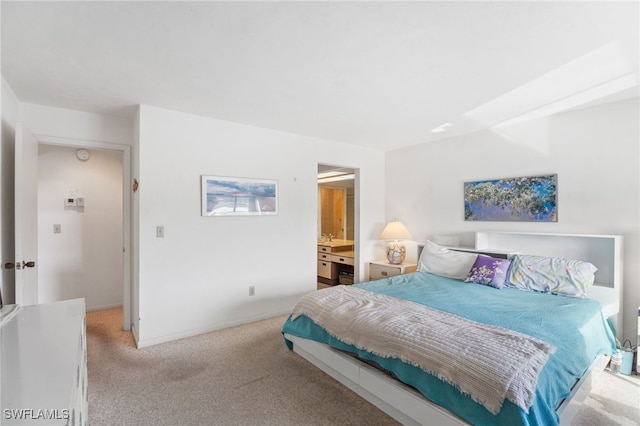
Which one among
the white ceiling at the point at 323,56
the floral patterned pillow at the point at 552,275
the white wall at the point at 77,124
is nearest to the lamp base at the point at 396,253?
the floral patterned pillow at the point at 552,275

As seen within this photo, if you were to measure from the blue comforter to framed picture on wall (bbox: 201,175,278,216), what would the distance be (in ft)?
4.89

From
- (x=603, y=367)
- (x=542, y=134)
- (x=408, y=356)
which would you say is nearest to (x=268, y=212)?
(x=408, y=356)

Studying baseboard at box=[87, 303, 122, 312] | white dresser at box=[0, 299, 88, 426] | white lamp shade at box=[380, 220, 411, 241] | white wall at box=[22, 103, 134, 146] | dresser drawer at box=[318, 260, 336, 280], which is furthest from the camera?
dresser drawer at box=[318, 260, 336, 280]

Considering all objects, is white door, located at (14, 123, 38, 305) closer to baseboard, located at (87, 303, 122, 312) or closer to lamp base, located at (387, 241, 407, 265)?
baseboard, located at (87, 303, 122, 312)

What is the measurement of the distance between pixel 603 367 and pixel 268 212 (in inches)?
137

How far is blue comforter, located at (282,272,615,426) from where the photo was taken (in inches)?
58.4

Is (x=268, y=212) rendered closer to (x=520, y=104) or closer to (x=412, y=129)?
(x=412, y=129)

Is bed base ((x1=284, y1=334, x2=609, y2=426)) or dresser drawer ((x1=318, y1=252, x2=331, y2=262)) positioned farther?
dresser drawer ((x1=318, y1=252, x2=331, y2=262))

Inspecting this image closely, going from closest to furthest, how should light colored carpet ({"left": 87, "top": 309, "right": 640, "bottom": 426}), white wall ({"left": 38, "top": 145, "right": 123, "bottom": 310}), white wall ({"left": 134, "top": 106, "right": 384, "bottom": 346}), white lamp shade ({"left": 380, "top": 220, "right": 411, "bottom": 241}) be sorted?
light colored carpet ({"left": 87, "top": 309, "right": 640, "bottom": 426}) → white wall ({"left": 134, "top": 106, "right": 384, "bottom": 346}) → white wall ({"left": 38, "top": 145, "right": 123, "bottom": 310}) → white lamp shade ({"left": 380, "top": 220, "right": 411, "bottom": 241})

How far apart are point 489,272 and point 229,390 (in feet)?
8.68

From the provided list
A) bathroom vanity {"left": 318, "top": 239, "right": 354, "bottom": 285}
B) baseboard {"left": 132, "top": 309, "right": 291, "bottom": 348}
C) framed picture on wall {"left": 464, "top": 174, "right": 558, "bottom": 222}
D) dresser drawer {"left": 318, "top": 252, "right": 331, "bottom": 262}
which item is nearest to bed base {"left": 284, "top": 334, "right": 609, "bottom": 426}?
baseboard {"left": 132, "top": 309, "right": 291, "bottom": 348}

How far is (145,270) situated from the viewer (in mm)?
3010

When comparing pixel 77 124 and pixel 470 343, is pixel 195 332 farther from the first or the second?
pixel 470 343

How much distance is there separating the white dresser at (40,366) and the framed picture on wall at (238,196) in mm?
1960
